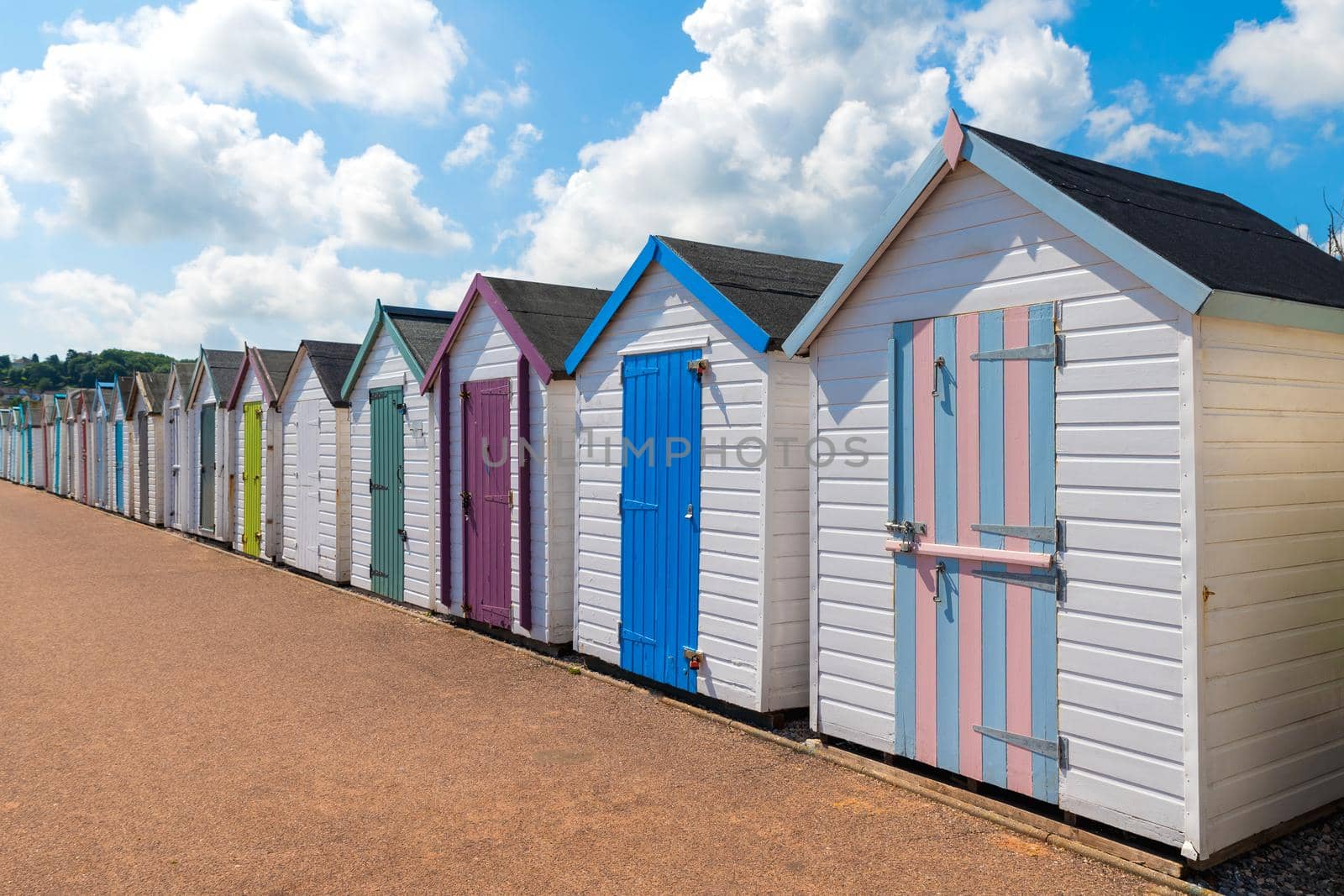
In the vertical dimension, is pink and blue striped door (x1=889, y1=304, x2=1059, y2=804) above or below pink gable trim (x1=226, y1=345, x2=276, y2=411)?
below

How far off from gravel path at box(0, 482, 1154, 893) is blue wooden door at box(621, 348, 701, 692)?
449 mm

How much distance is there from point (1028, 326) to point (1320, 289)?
1522 millimetres

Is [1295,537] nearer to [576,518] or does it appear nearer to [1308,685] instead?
[1308,685]

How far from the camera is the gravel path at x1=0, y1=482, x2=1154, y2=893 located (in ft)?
14.6

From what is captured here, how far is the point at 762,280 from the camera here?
7.57 metres

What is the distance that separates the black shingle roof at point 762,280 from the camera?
6867 millimetres

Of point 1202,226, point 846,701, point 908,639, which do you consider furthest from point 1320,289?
point 846,701

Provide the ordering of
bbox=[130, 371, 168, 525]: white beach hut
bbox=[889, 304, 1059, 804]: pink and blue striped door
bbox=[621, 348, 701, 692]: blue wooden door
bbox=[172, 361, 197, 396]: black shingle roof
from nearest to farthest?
bbox=[889, 304, 1059, 804]: pink and blue striped door, bbox=[621, 348, 701, 692]: blue wooden door, bbox=[172, 361, 197, 396]: black shingle roof, bbox=[130, 371, 168, 525]: white beach hut

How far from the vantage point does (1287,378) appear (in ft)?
15.5

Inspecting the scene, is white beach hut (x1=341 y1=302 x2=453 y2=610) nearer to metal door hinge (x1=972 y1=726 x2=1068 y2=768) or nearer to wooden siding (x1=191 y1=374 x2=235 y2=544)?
wooden siding (x1=191 y1=374 x2=235 y2=544)

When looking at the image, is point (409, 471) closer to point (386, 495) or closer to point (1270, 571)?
point (386, 495)

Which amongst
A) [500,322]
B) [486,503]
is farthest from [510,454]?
[500,322]

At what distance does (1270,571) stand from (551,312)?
6.84 meters

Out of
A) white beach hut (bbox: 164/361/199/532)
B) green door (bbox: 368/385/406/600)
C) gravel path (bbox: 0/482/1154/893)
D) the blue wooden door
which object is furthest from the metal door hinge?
white beach hut (bbox: 164/361/199/532)
